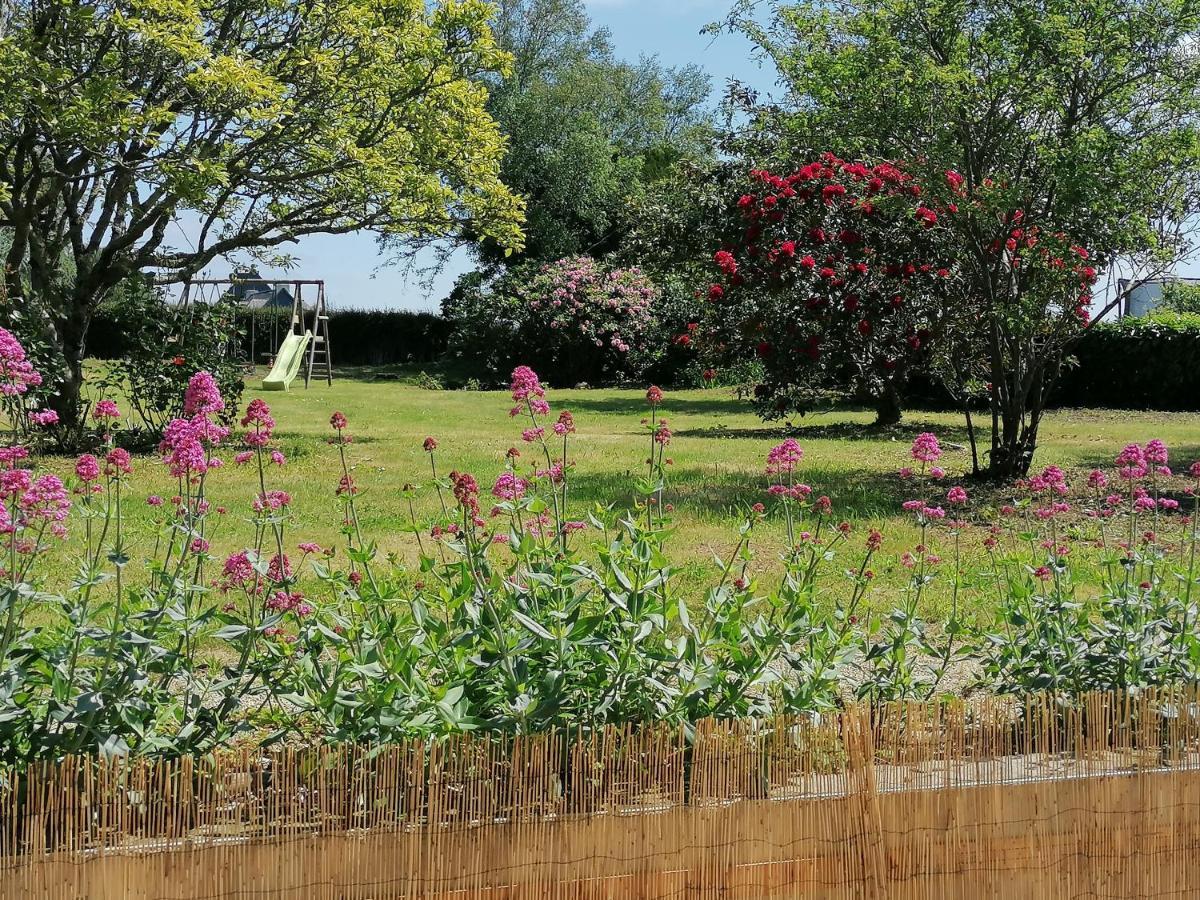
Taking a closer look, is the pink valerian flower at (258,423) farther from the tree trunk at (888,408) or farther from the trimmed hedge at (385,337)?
the trimmed hedge at (385,337)

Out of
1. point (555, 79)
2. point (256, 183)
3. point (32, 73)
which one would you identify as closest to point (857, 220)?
point (256, 183)

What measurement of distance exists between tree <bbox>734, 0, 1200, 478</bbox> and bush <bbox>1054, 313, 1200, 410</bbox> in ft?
30.3

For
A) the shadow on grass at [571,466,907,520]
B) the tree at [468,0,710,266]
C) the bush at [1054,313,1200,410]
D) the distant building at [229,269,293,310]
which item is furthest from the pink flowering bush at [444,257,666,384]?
the shadow on grass at [571,466,907,520]

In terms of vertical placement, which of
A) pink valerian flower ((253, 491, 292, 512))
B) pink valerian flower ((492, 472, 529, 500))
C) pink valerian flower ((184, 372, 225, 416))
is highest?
pink valerian flower ((184, 372, 225, 416))

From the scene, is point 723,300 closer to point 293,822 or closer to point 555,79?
point 293,822

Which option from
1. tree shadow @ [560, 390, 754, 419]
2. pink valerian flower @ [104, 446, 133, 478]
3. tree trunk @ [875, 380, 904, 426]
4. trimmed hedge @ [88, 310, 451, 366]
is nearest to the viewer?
pink valerian flower @ [104, 446, 133, 478]

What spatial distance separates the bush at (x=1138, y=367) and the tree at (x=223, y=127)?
10011mm

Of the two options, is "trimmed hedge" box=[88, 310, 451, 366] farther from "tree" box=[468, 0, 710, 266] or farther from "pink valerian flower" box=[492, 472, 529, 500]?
"pink valerian flower" box=[492, 472, 529, 500]

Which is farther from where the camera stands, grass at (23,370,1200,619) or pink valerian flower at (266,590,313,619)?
grass at (23,370,1200,619)

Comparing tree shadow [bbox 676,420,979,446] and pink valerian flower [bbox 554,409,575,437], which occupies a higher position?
pink valerian flower [bbox 554,409,575,437]

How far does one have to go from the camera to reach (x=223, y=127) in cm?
1129

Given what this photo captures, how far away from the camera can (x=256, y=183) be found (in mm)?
11703

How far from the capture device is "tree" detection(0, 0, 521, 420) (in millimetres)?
10047

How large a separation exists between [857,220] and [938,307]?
1.63 m
